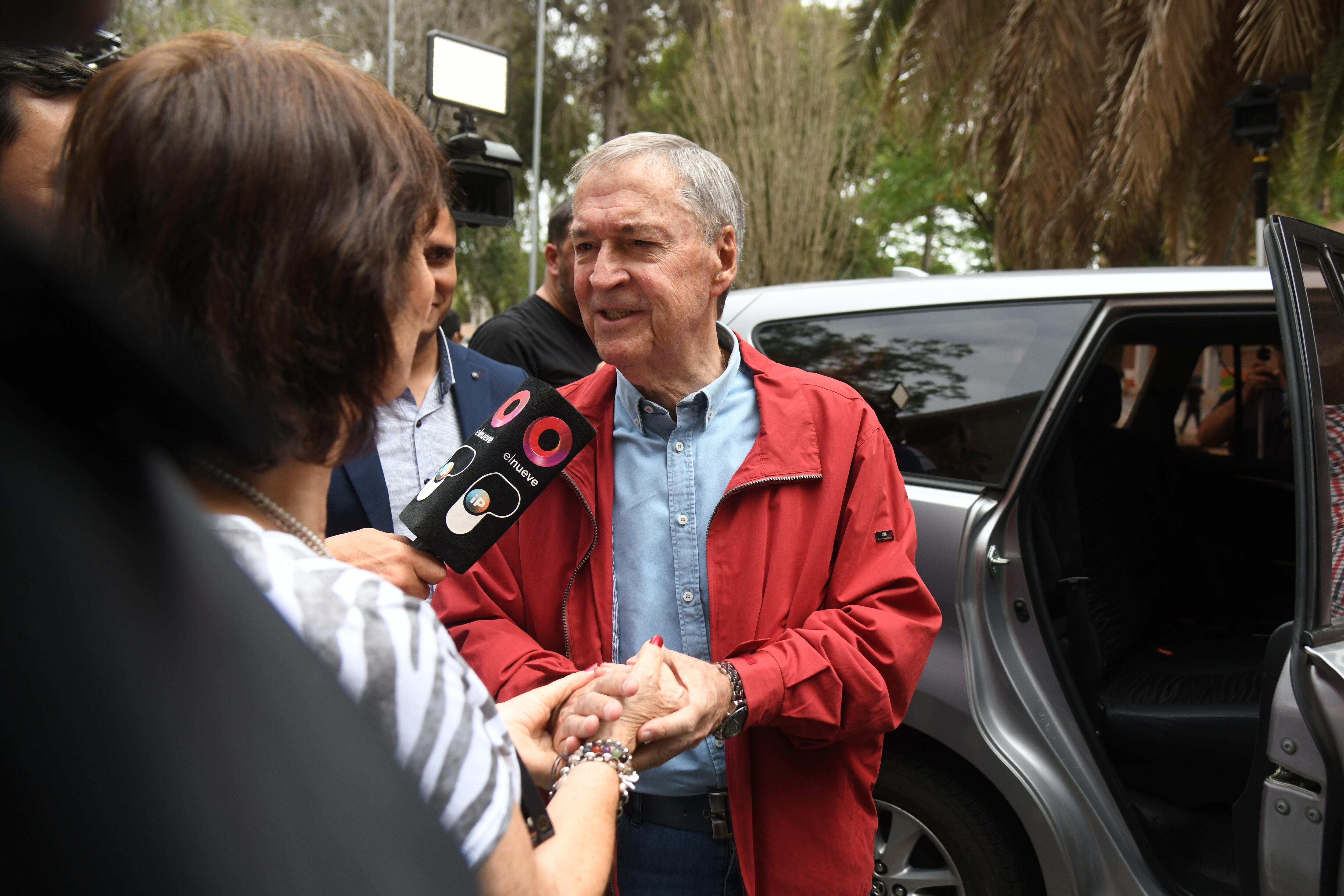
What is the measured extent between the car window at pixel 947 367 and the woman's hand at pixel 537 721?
1510mm

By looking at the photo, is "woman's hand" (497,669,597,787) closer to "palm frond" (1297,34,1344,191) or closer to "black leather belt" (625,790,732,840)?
"black leather belt" (625,790,732,840)

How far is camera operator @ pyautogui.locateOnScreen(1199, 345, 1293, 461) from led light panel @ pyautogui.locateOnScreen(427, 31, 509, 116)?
132 inches

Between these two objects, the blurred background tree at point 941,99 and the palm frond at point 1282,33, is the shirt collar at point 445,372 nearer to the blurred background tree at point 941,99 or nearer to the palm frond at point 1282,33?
the blurred background tree at point 941,99

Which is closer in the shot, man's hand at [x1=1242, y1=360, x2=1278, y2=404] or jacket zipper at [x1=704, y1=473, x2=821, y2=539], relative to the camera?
jacket zipper at [x1=704, y1=473, x2=821, y2=539]

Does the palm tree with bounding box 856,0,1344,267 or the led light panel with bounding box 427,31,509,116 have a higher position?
the palm tree with bounding box 856,0,1344,267

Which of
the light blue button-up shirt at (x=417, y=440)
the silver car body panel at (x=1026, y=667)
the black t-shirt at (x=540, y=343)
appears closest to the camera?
the light blue button-up shirt at (x=417, y=440)

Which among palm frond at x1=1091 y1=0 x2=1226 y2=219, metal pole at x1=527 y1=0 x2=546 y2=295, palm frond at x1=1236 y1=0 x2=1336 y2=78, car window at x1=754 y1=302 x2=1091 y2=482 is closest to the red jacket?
car window at x1=754 y1=302 x2=1091 y2=482

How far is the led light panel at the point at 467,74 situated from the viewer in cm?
281

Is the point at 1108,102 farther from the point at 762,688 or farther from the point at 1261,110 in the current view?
the point at 762,688

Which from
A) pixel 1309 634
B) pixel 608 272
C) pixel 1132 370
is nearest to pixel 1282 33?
pixel 1132 370

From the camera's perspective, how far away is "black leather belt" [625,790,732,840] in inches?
65.5

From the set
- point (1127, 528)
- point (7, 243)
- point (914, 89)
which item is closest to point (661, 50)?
point (914, 89)

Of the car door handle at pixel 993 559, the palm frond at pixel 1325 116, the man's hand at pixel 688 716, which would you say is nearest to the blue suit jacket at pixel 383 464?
the man's hand at pixel 688 716

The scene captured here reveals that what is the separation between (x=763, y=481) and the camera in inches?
64.4
